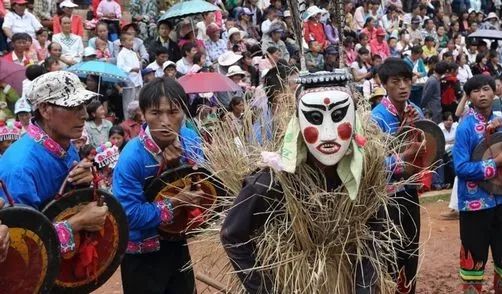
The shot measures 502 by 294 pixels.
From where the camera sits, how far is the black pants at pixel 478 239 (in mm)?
6078

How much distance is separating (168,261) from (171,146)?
73 centimetres

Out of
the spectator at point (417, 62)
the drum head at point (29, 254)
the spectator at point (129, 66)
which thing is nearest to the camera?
the drum head at point (29, 254)

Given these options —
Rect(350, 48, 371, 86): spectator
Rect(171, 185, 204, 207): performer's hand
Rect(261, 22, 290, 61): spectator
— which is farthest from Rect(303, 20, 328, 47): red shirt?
Rect(171, 185, 204, 207): performer's hand

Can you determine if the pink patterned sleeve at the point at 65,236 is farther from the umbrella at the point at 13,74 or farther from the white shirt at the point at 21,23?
the white shirt at the point at 21,23

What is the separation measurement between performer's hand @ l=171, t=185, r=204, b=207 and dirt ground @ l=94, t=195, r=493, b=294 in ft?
5.00

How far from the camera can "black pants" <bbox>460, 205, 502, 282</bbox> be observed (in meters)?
6.08

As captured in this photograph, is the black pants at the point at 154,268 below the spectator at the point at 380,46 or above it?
above

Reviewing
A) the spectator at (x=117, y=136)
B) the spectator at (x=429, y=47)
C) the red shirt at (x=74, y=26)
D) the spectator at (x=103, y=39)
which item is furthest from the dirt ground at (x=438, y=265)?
the spectator at (x=429, y=47)

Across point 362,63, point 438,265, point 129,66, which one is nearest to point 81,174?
point 438,265

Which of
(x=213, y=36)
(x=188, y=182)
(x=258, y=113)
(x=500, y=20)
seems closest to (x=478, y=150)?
(x=258, y=113)

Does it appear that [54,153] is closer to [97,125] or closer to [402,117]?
[402,117]

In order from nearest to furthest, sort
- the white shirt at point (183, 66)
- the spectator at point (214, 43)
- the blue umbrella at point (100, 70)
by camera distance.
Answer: the blue umbrella at point (100, 70) < the white shirt at point (183, 66) < the spectator at point (214, 43)

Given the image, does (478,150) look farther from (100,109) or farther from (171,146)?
(100,109)

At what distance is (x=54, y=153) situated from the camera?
412 centimetres
